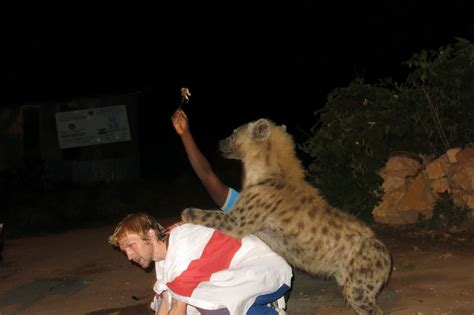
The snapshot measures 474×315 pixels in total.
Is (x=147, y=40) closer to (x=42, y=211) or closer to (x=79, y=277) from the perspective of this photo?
(x=42, y=211)

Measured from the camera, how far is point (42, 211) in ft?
35.8

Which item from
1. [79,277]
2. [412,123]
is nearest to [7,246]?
[79,277]

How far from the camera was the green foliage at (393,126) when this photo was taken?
7.57 metres

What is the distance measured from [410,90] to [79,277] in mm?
4150

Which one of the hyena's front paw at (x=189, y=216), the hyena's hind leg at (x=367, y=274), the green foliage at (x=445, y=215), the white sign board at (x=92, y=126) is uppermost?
the white sign board at (x=92, y=126)

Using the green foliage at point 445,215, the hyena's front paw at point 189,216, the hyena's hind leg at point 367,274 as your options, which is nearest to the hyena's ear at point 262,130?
the hyena's front paw at point 189,216

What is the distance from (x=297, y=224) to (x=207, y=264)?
0.92m

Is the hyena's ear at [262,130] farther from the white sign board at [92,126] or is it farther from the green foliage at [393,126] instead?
the white sign board at [92,126]

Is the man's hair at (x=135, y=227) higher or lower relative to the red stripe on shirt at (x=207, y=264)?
higher

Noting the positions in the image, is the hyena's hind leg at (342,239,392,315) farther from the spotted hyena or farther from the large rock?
the large rock

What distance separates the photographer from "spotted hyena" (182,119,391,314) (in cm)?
383

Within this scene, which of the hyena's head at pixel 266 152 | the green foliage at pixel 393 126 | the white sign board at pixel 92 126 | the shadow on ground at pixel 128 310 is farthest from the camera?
the white sign board at pixel 92 126

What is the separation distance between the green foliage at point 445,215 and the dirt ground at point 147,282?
15cm

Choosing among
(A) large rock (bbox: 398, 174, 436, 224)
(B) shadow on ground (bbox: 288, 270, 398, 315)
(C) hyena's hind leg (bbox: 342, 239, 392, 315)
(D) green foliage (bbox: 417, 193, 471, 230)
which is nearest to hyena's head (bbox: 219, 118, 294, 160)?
(C) hyena's hind leg (bbox: 342, 239, 392, 315)
